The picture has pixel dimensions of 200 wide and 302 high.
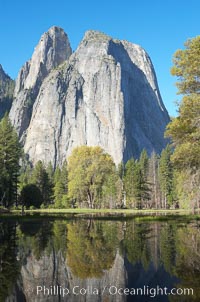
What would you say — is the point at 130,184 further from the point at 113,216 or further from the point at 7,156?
the point at 113,216

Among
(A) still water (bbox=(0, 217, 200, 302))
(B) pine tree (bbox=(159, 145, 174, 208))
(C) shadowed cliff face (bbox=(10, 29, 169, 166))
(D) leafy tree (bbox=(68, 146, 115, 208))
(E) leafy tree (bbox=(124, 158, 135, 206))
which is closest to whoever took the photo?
(A) still water (bbox=(0, 217, 200, 302))

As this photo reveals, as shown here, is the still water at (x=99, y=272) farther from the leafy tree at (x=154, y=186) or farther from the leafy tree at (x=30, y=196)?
the leafy tree at (x=154, y=186)

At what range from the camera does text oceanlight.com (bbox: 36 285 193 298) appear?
7.30 metres

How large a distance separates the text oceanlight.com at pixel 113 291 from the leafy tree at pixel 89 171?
180ft

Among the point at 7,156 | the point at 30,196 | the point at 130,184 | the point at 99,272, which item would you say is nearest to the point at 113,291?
the point at 99,272

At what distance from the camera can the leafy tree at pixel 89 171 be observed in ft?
208

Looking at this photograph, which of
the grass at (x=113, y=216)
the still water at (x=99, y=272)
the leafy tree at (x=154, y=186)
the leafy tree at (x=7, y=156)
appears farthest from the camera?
the leafy tree at (x=154, y=186)

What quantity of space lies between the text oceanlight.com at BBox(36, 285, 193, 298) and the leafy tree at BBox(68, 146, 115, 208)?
5474 centimetres

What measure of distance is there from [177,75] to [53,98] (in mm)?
181641

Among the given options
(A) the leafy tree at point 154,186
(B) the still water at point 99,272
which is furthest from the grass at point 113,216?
(A) the leafy tree at point 154,186

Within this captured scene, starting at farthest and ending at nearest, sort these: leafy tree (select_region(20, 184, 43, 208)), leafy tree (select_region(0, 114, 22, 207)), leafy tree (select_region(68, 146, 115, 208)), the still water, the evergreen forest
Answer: leafy tree (select_region(20, 184, 43, 208))
leafy tree (select_region(68, 146, 115, 208))
leafy tree (select_region(0, 114, 22, 207))
the evergreen forest
the still water

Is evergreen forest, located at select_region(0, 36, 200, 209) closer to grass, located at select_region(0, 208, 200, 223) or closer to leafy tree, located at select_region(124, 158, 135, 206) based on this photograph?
leafy tree, located at select_region(124, 158, 135, 206)

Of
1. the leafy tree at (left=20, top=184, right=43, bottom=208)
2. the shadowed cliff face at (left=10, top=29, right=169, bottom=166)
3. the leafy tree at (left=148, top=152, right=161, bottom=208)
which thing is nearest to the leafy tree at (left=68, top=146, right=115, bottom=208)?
the leafy tree at (left=20, top=184, right=43, bottom=208)

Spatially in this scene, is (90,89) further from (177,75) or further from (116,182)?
(177,75)
